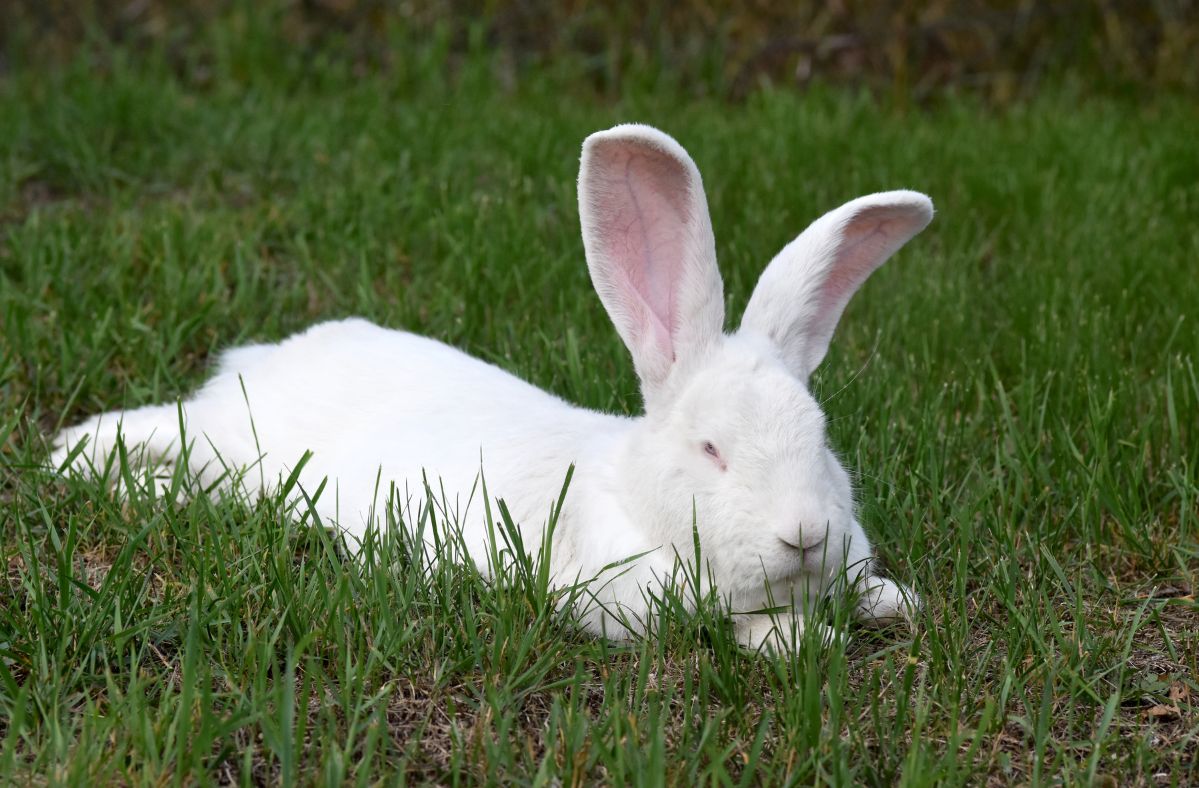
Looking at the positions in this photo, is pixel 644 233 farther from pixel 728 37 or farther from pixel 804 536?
pixel 728 37

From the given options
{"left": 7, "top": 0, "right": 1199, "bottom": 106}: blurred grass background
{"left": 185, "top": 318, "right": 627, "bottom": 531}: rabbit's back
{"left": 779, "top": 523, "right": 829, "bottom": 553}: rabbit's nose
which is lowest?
{"left": 779, "top": 523, "right": 829, "bottom": 553}: rabbit's nose

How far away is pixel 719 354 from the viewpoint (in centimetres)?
277

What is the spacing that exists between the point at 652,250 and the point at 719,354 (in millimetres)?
260

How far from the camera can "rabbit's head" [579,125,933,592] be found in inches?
99.5

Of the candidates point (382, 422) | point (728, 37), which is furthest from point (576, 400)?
point (728, 37)

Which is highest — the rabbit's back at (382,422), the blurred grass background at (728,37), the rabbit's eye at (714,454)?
the blurred grass background at (728,37)

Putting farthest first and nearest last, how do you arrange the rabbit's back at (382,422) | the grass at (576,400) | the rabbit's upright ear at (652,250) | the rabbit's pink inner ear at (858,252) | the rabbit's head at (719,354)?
the rabbit's back at (382,422), the rabbit's pink inner ear at (858,252), the rabbit's upright ear at (652,250), the rabbit's head at (719,354), the grass at (576,400)

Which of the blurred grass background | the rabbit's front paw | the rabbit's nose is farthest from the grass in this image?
the blurred grass background

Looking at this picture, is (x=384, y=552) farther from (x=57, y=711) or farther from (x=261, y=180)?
(x=261, y=180)

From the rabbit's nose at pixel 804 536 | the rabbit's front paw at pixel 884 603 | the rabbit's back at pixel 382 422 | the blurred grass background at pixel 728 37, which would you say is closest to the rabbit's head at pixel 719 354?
the rabbit's nose at pixel 804 536

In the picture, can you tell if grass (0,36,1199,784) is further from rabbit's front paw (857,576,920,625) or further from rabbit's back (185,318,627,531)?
rabbit's back (185,318,627,531)

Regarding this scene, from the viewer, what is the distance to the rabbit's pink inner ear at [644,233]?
2785 millimetres

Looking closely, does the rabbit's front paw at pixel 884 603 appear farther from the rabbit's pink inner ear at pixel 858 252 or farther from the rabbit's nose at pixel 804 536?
the rabbit's pink inner ear at pixel 858 252

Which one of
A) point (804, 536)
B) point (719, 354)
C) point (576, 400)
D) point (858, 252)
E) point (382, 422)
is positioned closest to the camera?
point (804, 536)
